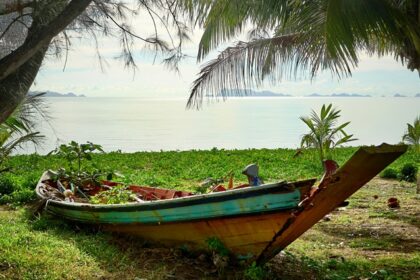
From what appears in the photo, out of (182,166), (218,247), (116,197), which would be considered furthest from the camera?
(182,166)

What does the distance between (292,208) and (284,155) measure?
9.29 metres

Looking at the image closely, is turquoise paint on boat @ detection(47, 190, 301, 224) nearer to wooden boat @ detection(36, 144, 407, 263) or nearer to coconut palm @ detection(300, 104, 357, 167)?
wooden boat @ detection(36, 144, 407, 263)

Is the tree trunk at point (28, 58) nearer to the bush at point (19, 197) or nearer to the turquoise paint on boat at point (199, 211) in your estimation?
the turquoise paint on boat at point (199, 211)

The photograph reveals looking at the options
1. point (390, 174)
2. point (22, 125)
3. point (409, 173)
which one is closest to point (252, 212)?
point (22, 125)

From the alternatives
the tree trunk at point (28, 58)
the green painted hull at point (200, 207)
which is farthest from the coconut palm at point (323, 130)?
the tree trunk at point (28, 58)

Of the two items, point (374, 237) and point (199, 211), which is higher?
point (199, 211)

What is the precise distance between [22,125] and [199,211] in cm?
273

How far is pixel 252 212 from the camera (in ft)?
12.4

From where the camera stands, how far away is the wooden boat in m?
3.52

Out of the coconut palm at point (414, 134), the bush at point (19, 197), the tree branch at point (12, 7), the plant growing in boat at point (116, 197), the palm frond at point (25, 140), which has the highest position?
the tree branch at point (12, 7)

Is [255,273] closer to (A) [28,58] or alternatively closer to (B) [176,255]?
(B) [176,255]

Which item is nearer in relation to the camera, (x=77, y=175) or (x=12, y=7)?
(x=12, y=7)

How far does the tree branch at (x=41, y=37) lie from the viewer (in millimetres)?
3329

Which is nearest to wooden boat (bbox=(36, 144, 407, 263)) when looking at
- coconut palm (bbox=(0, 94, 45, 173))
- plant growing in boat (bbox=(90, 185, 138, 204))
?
plant growing in boat (bbox=(90, 185, 138, 204))
